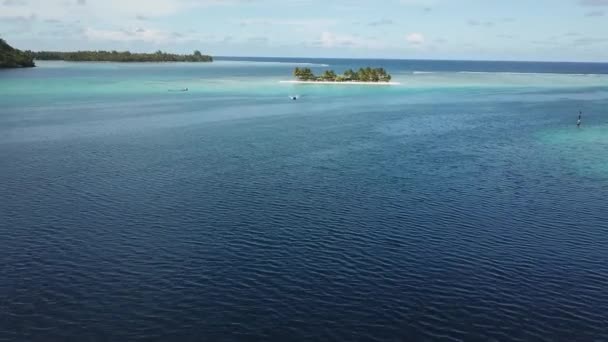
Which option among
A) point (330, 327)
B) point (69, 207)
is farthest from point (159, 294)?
point (69, 207)

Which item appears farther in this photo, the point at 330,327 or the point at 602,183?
the point at 602,183

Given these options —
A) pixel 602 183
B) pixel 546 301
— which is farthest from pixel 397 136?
pixel 546 301

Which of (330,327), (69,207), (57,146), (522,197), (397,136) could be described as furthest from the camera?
(397,136)

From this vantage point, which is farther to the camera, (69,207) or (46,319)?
(69,207)

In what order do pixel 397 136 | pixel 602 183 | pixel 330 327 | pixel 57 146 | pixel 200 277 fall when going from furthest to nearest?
1. pixel 397 136
2. pixel 57 146
3. pixel 602 183
4. pixel 200 277
5. pixel 330 327

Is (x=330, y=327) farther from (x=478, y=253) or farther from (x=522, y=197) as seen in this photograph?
(x=522, y=197)

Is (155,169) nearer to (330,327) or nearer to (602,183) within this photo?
(330,327)
